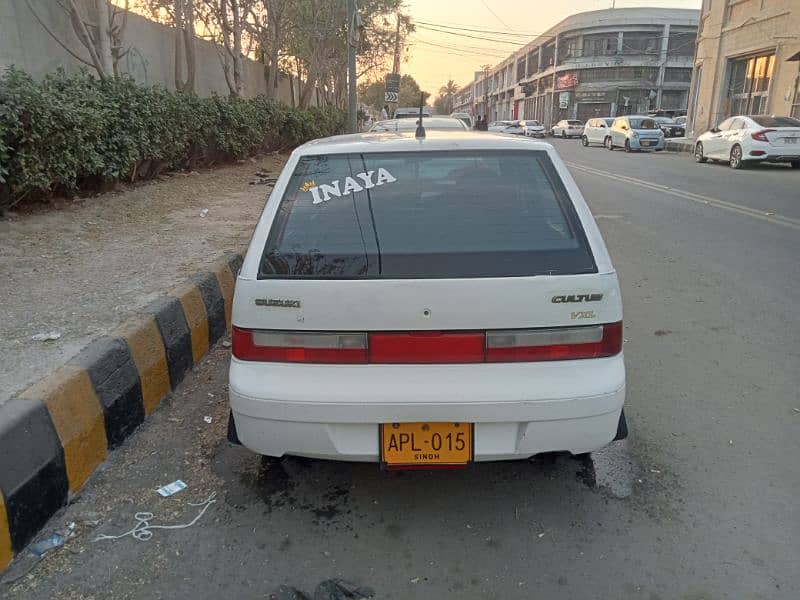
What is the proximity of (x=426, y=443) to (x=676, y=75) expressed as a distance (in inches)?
2643

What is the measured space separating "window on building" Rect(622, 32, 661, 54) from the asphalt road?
63.5 meters

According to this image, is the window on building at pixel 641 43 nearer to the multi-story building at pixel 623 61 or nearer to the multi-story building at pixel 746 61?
the multi-story building at pixel 623 61

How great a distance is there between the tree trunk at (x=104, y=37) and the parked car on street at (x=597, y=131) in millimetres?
25049

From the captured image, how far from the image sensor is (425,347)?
2.42 meters

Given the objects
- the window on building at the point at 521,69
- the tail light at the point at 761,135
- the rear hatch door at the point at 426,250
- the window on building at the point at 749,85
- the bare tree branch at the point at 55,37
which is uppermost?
the window on building at the point at 521,69

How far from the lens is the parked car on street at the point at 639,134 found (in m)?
26.8

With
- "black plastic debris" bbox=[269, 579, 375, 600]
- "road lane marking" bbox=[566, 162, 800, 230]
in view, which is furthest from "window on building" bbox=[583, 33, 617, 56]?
"black plastic debris" bbox=[269, 579, 375, 600]

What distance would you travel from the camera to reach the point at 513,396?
239 cm

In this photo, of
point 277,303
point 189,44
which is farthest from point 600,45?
point 277,303

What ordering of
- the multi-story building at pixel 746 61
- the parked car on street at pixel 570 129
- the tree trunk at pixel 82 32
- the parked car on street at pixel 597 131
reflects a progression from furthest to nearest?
the parked car on street at pixel 570 129 → the parked car on street at pixel 597 131 → the multi-story building at pixel 746 61 → the tree trunk at pixel 82 32

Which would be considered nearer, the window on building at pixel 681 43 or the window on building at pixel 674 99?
the window on building at pixel 681 43

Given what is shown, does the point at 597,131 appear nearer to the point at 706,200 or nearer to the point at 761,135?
the point at 761,135

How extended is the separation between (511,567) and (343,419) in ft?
2.81

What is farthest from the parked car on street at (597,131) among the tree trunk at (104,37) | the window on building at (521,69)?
the window on building at (521,69)
